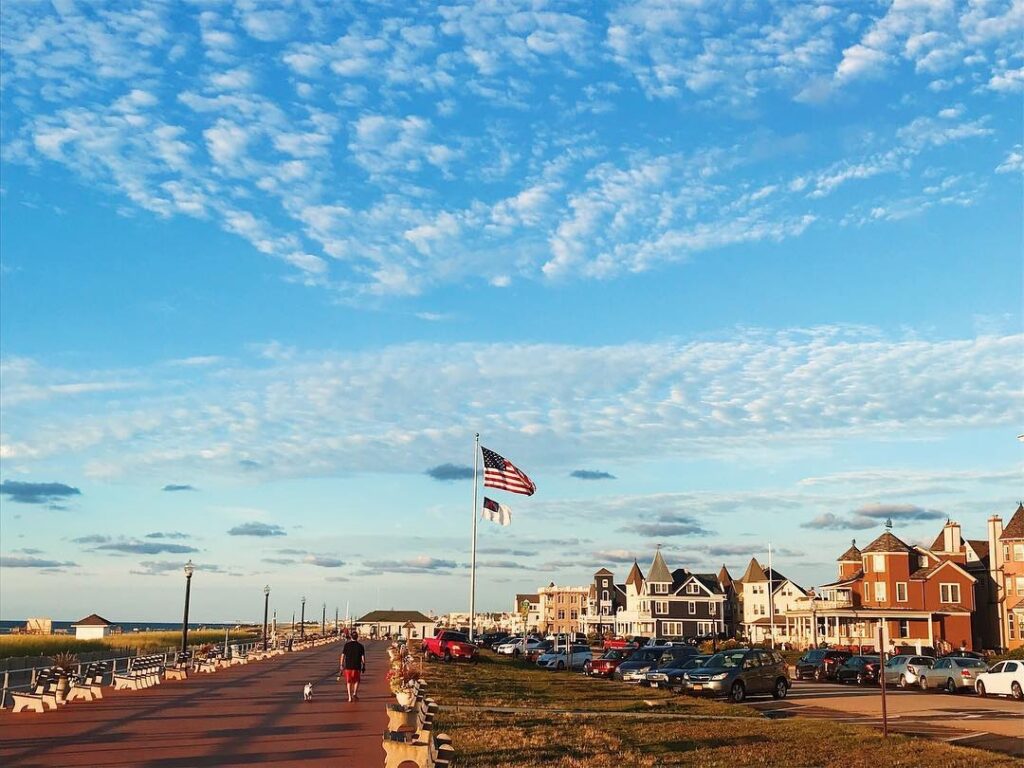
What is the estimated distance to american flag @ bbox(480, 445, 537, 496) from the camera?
41.4m

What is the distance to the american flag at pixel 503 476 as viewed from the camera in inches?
1629

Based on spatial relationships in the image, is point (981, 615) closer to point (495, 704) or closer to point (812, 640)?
point (812, 640)

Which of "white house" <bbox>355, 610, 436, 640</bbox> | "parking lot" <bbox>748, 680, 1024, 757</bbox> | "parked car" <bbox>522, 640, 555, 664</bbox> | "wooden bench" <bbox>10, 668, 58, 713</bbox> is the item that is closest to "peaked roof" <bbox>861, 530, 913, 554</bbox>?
"parked car" <bbox>522, 640, 555, 664</bbox>

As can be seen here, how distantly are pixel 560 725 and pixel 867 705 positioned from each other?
1480cm

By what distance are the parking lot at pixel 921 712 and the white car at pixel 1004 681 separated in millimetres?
367

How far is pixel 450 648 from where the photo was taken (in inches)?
1988

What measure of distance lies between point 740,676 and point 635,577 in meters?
89.8

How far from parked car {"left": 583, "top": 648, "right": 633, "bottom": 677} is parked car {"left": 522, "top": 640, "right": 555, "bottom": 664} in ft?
30.2

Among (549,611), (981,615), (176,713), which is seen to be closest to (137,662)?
(176,713)

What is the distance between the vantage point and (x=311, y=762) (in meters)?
14.8

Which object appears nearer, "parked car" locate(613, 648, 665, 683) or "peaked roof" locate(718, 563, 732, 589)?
"parked car" locate(613, 648, 665, 683)

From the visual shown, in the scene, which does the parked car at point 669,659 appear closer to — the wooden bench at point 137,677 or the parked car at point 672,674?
the parked car at point 672,674

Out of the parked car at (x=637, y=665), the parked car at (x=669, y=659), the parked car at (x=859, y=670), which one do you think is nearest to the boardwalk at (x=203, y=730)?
the parked car at (x=669, y=659)

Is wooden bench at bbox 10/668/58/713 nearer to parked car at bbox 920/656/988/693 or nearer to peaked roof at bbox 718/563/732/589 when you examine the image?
parked car at bbox 920/656/988/693
